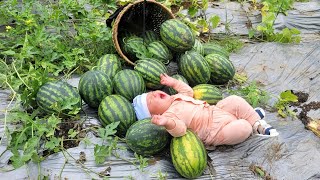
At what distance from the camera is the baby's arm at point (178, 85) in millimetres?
3590

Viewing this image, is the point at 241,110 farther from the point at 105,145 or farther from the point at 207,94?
the point at 105,145

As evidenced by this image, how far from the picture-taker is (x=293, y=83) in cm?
431

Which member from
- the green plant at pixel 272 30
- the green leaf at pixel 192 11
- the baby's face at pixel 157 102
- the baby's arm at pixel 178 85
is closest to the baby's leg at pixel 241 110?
the baby's arm at pixel 178 85

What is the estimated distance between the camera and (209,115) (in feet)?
11.0

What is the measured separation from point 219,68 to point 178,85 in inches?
24.1

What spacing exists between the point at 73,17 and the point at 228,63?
6.18ft

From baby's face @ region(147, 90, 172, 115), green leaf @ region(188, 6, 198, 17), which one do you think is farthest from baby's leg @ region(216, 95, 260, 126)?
green leaf @ region(188, 6, 198, 17)

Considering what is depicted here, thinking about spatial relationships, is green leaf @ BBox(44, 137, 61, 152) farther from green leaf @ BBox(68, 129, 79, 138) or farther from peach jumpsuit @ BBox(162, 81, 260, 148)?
peach jumpsuit @ BBox(162, 81, 260, 148)

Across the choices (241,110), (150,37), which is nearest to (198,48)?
(150,37)

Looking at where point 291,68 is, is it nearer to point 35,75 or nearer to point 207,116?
point 207,116

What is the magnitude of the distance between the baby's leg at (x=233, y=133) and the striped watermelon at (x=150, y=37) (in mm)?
1425

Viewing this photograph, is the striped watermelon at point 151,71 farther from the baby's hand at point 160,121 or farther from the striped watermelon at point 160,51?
the baby's hand at point 160,121

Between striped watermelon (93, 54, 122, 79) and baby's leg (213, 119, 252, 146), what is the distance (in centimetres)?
112

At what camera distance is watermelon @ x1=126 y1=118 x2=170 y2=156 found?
3109 mm
